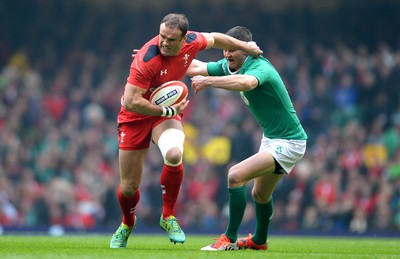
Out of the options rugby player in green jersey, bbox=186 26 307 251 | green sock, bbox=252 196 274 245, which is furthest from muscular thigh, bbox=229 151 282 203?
green sock, bbox=252 196 274 245

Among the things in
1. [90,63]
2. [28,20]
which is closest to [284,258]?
[90,63]

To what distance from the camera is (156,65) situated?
9352 millimetres

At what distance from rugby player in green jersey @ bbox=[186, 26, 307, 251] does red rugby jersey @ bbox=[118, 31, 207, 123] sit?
0.28 meters

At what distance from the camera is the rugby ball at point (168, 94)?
30.9 ft

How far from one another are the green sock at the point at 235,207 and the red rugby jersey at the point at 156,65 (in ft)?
4.16

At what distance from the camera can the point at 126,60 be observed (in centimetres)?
2109

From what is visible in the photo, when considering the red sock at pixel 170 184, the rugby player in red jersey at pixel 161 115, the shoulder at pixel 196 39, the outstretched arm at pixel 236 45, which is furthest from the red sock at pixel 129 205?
the outstretched arm at pixel 236 45

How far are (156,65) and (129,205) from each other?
1643 millimetres

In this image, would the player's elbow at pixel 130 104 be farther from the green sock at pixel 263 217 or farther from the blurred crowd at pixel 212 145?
the blurred crowd at pixel 212 145

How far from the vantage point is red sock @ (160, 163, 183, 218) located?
9523mm

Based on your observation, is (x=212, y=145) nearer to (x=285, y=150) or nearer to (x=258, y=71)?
(x=285, y=150)

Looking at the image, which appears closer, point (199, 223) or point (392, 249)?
point (392, 249)

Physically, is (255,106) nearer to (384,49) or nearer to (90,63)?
(384,49)

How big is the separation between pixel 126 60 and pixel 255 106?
11.5 meters
